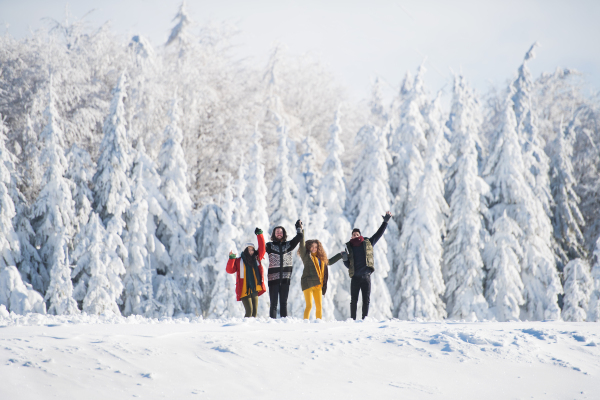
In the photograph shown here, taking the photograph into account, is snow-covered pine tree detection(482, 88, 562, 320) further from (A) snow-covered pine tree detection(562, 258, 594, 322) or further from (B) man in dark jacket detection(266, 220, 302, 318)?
(B) man in dark jacket detection(266, 220, 302, 318)

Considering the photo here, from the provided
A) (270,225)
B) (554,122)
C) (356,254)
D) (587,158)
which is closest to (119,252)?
(270,225)

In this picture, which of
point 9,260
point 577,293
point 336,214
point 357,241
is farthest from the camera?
point 336,214

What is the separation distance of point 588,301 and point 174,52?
1097 inches

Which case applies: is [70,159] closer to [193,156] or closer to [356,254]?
[193,156]

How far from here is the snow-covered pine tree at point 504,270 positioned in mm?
23891

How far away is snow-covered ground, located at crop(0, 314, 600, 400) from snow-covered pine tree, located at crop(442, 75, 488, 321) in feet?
50.3

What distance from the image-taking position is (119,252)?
2164 centimetres

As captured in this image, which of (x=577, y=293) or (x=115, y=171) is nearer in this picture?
(x=115, y=171)

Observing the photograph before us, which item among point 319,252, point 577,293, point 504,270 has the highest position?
point 319,252

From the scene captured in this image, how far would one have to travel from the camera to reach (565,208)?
89.0 feet

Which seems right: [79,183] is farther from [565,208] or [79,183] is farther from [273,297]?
[565,208]

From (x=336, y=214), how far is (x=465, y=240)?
230 inches

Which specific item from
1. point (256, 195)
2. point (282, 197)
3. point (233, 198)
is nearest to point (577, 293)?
point (282, 197)

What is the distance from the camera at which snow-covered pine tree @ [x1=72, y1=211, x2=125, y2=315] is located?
20172 millimetres
